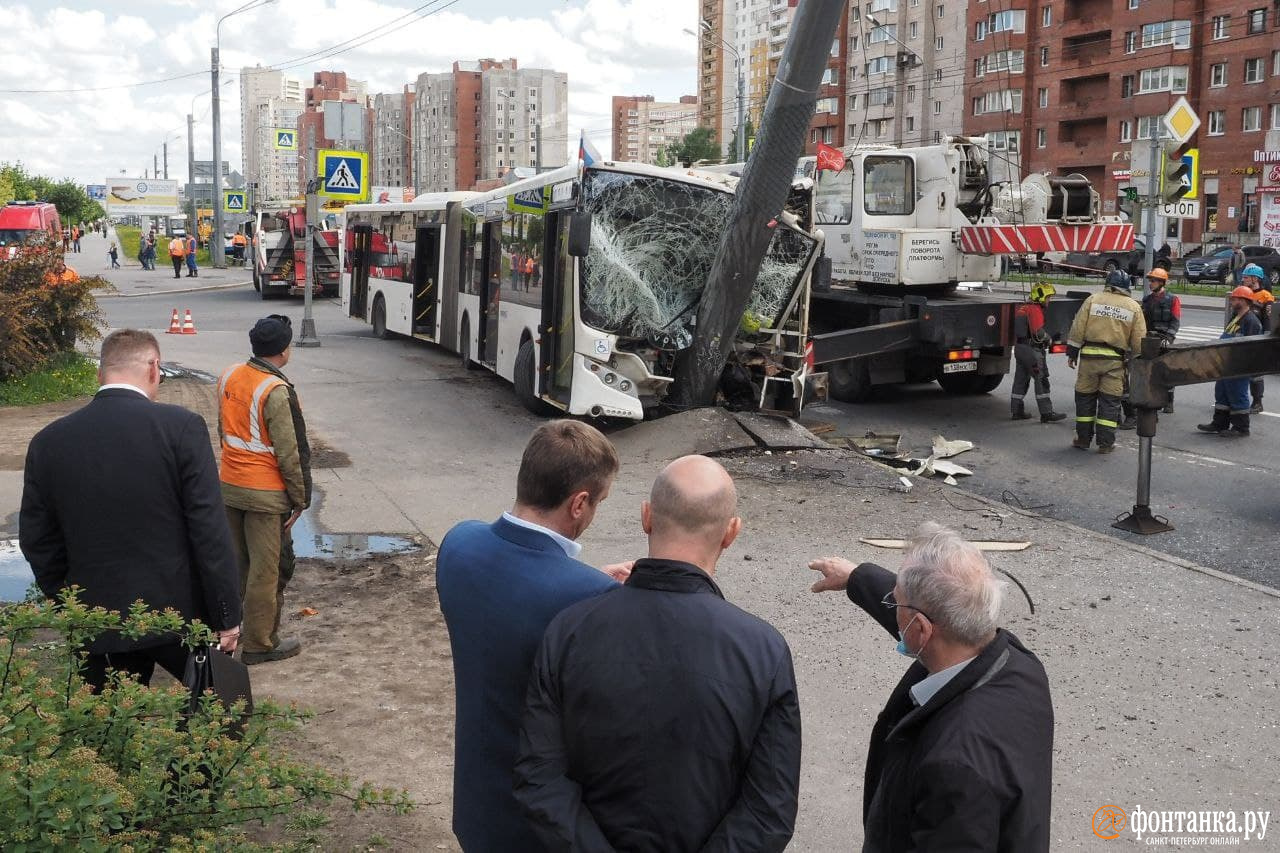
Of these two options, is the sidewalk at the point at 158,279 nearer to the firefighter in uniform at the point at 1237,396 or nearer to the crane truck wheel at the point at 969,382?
the crane truck wheel at the point at 969,382

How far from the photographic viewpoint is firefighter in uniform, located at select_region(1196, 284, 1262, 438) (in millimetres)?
13797

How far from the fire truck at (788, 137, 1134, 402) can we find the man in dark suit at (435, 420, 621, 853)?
12309 millimetres

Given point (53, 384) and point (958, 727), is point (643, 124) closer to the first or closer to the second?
point (53, 384)

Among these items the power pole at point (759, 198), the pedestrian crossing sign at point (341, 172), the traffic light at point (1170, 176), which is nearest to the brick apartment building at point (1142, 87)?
the traffic light at point (1170, 176)

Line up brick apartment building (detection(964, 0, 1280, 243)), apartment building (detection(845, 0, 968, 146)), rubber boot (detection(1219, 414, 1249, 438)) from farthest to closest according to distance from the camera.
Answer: apartment building (detection(845, 0, 968, 146)) → brick apartment building (detection(964, 0, 1280, 243)) → rubber boot (detection(1219, 414, 1249, 438))

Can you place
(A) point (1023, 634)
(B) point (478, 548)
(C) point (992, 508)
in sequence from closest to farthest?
(B) point (478, 548) → (A) point (1023, 634) → (C) point (992, 508)

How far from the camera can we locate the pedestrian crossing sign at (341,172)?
21531 millimetres

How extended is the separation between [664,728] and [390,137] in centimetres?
15265

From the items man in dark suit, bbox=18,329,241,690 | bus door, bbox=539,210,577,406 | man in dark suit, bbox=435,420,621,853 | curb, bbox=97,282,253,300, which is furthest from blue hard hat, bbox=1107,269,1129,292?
curb, bbox=97,282,253,300

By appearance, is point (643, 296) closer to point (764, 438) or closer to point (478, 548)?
point (764, 438)

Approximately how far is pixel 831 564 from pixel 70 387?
14739 mm

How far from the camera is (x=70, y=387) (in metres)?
16.0

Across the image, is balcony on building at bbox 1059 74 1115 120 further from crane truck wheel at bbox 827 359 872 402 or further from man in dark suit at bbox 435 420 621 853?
man in dark suit at bbox 435 420 621 853

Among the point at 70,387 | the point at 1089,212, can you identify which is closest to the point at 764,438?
the point at 1089,212
